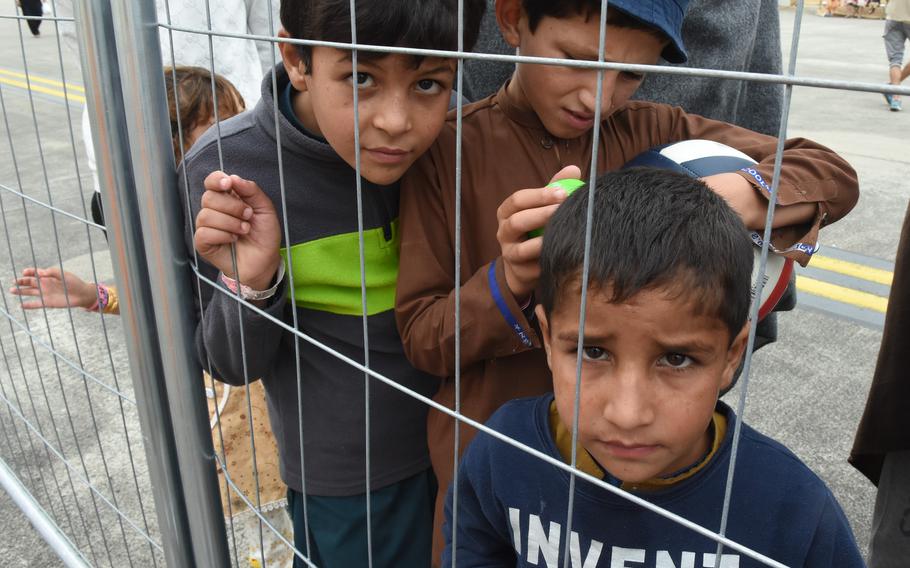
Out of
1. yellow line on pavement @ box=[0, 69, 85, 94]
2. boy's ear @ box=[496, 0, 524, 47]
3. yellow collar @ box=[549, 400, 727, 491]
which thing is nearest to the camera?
yellow collar @ box=[549, 400, 727, 491]

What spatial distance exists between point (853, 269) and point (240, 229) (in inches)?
151

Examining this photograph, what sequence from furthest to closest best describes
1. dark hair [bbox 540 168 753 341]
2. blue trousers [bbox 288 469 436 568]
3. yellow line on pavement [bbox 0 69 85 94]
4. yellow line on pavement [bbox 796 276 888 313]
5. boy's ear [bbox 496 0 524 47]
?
yellow line on pavement [bbox 0 69 85 94]
yellow line on pavement [bbox 796 276 888 313]
blue trousers [bbox 288 469 436 568]
boy's ear [bbox 496 0 524 47]
dark hair [bbox 540 168 753 341]

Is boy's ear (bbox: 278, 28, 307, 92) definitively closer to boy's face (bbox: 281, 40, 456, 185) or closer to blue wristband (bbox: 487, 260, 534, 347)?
boy's face (bbox: 281, 40, 456, 185)

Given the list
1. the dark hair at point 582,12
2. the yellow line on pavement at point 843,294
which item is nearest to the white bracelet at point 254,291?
the dark hair at point 582,12

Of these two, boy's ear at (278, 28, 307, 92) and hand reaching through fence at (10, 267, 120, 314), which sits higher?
boy's ear at (278, 28, 307, 92)

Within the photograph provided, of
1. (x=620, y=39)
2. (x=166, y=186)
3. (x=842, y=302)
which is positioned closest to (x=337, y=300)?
(x=166, y=186)

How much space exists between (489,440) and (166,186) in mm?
575

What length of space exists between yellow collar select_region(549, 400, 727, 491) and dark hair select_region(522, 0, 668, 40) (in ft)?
1.49

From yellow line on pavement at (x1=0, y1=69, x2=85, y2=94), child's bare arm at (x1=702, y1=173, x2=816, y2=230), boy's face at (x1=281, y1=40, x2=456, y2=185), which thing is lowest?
yellow line on pavement at (x1=0, y1=69, x2=85, y2=94)

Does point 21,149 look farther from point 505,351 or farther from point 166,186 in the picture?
point 505,351

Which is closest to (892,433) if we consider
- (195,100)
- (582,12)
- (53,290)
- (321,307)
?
(582,12)

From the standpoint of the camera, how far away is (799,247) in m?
0.86

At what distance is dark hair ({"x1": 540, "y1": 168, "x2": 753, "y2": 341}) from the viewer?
710 mm

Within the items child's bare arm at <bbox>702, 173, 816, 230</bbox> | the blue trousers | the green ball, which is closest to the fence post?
the blue trousers
